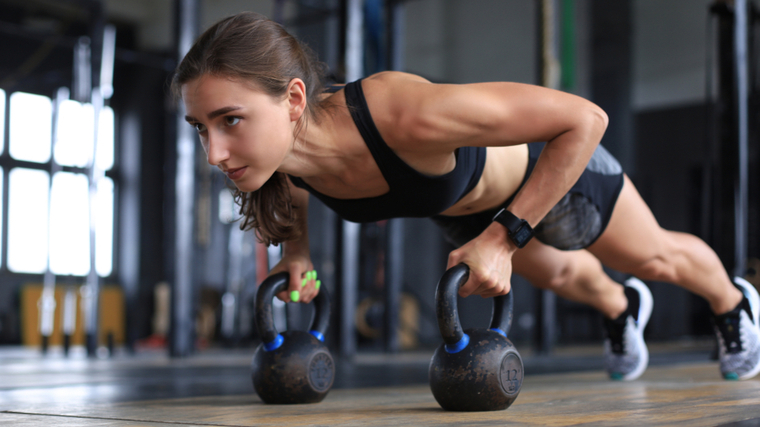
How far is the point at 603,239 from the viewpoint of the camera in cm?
157

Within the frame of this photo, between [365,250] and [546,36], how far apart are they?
231cm

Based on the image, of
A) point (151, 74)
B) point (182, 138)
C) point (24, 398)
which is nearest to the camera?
point (24, 398)

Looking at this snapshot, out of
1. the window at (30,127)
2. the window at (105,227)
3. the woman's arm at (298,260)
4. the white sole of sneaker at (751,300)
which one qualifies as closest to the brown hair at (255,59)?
the woman's arm at (298,260)

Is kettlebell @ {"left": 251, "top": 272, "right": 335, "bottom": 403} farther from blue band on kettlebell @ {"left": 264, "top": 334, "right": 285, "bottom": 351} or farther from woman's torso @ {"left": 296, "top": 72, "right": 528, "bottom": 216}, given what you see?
woman's torso @ {"left": 296, "top": 72, "right": 528, "bottom": 216}

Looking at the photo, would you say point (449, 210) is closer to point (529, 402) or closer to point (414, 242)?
point (529, 402)

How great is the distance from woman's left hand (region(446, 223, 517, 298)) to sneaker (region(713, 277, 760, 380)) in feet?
2.91

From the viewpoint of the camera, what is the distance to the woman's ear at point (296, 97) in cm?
115

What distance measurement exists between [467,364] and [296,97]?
494 millimetres

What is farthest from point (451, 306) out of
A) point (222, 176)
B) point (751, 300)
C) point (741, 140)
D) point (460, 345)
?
point (222, 176)

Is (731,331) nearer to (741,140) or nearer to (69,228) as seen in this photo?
(741,140)

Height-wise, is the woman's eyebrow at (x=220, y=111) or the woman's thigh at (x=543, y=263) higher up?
the woman's eyebrow at (x=220, y=111)

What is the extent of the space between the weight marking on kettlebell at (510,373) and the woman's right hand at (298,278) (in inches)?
16.6

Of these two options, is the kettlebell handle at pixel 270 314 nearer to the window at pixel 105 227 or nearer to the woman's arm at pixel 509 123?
the woman's arm at pixel 509 123

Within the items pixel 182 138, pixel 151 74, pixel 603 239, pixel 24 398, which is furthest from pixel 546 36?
pixel 151 74
